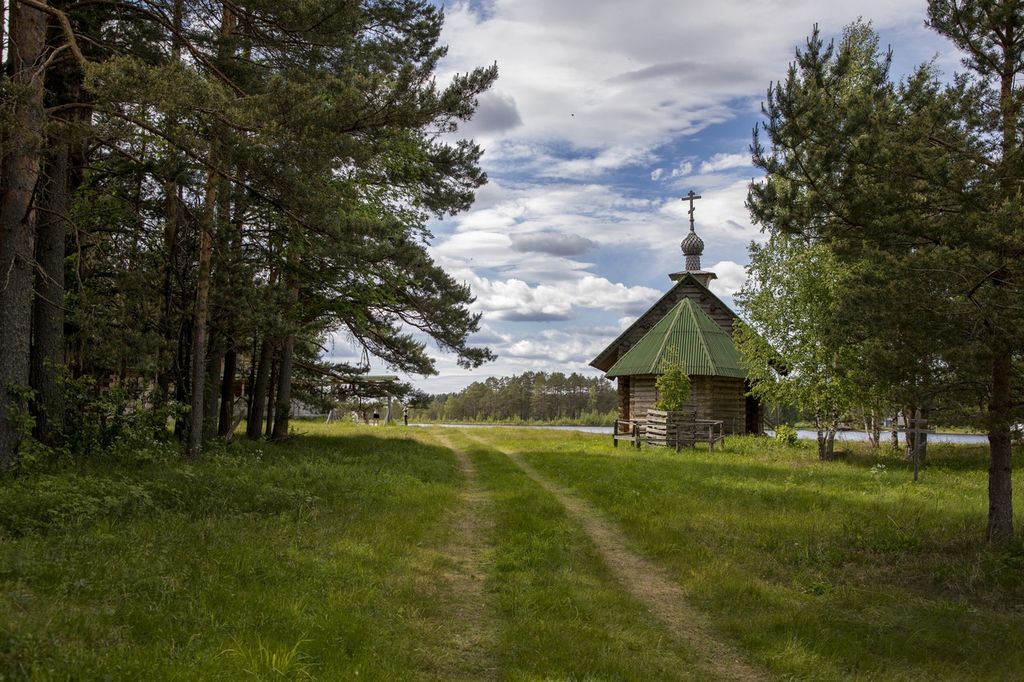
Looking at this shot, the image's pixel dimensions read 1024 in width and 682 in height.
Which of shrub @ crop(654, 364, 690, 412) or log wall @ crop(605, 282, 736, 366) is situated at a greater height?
log wall @ crop(605, 282, 736, 366)

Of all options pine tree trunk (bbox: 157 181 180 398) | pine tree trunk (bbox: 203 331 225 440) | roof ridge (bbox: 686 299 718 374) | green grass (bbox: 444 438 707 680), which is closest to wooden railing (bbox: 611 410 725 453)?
roof ridge (bbox: 686 299 718 374)

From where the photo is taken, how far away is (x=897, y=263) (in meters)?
8.70

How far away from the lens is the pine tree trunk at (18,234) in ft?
32.4

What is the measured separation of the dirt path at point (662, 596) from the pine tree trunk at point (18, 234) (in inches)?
347

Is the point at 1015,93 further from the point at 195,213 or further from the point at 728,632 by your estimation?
the point at 195,213

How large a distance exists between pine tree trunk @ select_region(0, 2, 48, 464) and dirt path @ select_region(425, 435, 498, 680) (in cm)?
676

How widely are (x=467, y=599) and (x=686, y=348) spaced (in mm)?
24303

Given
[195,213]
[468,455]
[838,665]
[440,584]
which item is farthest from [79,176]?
[838,665]

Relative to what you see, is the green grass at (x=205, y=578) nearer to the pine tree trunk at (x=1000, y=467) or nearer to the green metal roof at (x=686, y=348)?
the pine tree trunk at (x=1000, y=467)

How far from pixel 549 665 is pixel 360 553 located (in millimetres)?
3376

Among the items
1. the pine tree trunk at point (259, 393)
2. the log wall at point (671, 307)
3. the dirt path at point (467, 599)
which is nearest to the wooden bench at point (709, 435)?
the log wall at point (671, 307)

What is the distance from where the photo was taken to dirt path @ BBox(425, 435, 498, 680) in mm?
5566

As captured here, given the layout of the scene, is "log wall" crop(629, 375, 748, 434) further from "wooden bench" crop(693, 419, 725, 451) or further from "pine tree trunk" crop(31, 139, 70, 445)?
"pine tree trunk" crop(31, 139, 70, 445)

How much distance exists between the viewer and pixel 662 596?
25.3ft
